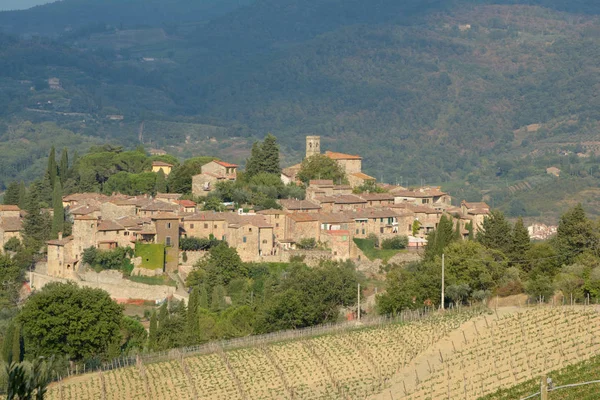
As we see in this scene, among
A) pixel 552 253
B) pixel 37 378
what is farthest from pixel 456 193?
pixel 37 378

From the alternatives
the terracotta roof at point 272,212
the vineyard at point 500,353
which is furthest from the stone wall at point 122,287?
the vineyard at point 500,353

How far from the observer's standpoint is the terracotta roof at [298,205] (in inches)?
2456

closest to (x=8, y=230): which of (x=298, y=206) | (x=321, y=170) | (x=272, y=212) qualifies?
(x=272, y=212)

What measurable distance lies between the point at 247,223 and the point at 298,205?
491cm

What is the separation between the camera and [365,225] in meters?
62.2

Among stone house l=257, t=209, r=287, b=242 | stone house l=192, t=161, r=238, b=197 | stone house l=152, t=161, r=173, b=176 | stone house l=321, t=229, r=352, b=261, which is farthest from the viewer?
stone house l=152, t=161, r=173, b=176

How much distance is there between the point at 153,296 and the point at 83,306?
296 inches

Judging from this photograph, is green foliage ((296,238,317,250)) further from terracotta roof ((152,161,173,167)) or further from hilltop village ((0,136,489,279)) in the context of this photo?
terracotta roof ((152,161,173,167))

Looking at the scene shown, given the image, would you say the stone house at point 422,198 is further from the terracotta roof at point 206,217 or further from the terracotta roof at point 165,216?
the terracotta roof at point 165,216

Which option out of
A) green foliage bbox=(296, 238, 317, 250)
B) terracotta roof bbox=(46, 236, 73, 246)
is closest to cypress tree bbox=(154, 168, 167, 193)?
terracotta roof bbox=(46, 236, 73, 246)

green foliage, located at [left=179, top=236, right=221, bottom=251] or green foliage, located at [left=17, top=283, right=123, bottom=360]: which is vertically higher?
green foliage, located at [left=179, top=236, right=221, bottom=251]

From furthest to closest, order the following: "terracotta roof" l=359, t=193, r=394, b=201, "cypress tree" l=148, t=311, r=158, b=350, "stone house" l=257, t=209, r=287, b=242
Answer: "terracotta roof" l=359, t=193, r=394, b=201
"stone house" l=257, t=209, r=287, b=242
"cypress tree" l=148, t=311, r=158, b=350

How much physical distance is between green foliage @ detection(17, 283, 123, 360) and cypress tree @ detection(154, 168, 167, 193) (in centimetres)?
1965

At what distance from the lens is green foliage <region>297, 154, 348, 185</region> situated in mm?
71188
